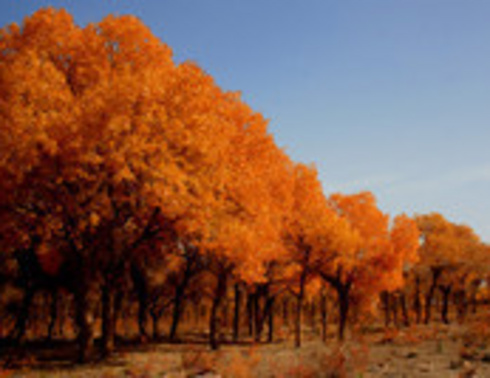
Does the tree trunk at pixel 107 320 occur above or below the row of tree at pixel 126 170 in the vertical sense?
below

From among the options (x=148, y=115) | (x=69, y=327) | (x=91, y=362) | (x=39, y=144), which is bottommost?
(x=69, y=327)

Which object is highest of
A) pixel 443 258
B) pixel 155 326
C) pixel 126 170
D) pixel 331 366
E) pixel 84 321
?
pixel 126 170

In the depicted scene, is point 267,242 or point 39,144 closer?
point 39,144

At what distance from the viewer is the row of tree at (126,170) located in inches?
595

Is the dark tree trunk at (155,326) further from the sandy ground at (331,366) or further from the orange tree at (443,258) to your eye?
the orange tree at (443,258)

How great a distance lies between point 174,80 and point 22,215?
8.30 metres

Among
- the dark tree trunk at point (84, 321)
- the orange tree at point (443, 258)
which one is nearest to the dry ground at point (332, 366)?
the dark tree trunk at point (84, 321)

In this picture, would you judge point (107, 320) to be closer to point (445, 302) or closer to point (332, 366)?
point (332, 366)

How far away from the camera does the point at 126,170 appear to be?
47.8 feet

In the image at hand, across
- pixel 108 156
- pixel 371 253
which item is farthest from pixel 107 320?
pixel 371 253

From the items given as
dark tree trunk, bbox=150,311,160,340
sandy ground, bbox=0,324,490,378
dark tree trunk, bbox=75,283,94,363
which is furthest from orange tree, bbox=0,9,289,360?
dark tree trunk, bbox=150,311,160,340

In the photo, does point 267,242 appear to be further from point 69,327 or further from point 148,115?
point 69,327

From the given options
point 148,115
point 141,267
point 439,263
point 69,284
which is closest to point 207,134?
point 148,115

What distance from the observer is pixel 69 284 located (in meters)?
34.2
